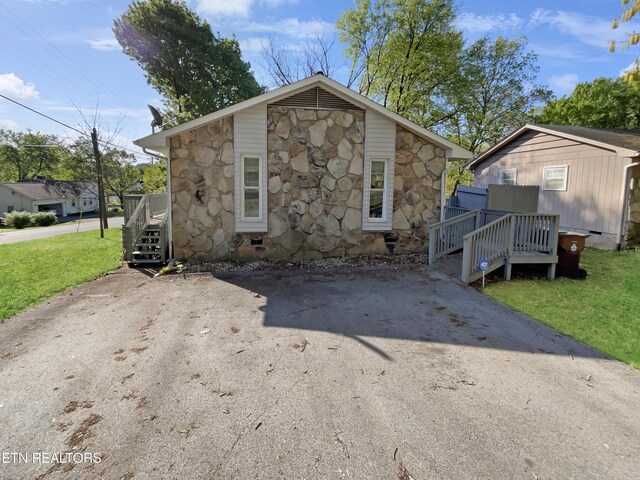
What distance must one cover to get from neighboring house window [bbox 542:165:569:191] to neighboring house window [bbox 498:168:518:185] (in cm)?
141

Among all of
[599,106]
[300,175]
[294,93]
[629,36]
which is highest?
[599,106]

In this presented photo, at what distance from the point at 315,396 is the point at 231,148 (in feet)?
20.5

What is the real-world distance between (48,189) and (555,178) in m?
54.8

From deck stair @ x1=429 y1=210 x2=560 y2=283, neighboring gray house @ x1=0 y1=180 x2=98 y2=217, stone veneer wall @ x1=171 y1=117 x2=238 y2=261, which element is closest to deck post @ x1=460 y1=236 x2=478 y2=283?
deck stair @ x1=429 y1=210 x2=560 y2=283

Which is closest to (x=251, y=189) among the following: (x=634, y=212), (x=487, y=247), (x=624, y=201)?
(x=487, y=247)

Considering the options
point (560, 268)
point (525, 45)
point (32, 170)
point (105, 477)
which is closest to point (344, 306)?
point (105, 477)

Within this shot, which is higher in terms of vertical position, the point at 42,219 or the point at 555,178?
the point at 555,178

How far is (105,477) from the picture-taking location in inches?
80.7

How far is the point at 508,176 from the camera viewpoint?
13.7 m

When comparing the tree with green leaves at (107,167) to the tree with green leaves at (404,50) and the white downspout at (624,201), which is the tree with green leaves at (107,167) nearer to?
the tree with green leaves at (404,50)

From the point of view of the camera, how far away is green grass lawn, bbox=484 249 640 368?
427 cm

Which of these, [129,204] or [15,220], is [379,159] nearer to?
[129,204]

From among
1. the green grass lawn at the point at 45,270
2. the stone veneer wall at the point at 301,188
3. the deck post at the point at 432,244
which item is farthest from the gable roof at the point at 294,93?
the green grass lawn at the point at 45,270

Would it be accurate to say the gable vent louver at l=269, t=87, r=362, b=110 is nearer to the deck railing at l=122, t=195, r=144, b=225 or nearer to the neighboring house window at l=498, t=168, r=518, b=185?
the deck railing at l=122, t=195, r=144, b=225
